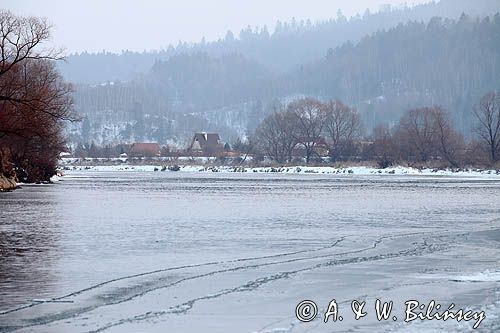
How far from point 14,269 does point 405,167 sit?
92.9m

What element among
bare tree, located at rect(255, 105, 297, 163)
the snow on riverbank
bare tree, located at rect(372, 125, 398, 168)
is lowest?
the snow on riverbank

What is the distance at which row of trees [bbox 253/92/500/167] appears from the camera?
107 metres

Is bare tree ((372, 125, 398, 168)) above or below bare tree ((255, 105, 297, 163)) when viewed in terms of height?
below

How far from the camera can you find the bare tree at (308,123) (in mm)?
133625

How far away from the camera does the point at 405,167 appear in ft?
342

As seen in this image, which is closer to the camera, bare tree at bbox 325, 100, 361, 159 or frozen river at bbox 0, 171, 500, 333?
frozen river at bbox 0, 171, 500, 333

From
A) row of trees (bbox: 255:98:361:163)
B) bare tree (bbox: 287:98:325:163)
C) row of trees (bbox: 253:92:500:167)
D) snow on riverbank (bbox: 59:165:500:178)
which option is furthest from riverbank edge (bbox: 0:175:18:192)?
row of trees (bbox: 255:98:361:163)

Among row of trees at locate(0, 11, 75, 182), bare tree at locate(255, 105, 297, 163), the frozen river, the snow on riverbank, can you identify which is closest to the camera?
the frozen river

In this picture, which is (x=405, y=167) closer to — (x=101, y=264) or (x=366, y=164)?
(x=366, y=164)

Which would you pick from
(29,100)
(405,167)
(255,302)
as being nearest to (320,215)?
(255,302)

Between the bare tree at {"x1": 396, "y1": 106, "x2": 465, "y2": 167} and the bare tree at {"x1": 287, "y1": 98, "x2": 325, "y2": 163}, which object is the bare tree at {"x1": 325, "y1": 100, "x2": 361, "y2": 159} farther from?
the bare tree at {"x1": 396, "y1": 106, "x2": 465, "y2": 167}

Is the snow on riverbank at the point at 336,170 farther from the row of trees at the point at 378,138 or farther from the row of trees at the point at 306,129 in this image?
the row of trees at the point at 306,129

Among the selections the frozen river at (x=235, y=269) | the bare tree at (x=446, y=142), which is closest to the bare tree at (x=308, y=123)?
the bare tree at (x=446, y=142)

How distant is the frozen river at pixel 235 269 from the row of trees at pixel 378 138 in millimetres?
79950
